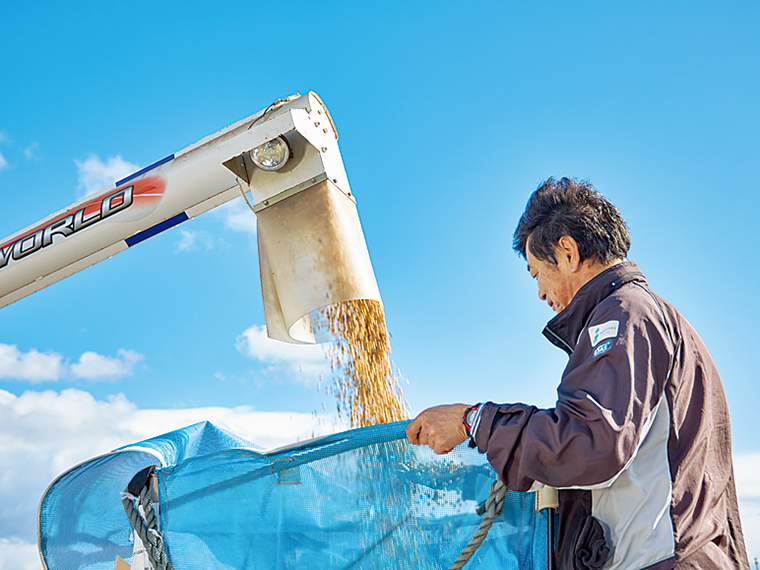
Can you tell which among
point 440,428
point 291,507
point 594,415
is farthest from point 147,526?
point 594,415

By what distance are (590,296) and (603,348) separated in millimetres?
256

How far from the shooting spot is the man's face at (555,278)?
1.73m

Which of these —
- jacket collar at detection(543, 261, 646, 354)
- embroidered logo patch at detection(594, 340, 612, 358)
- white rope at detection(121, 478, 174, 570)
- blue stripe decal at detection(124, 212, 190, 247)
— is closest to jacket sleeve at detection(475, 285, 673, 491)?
embroidered logo patch at detection(594, 340, 612, 358)

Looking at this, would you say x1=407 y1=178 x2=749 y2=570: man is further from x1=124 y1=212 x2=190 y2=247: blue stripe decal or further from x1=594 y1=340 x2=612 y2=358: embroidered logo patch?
x1=124 y1=212 x2=190 y2=247: blue stripe decal

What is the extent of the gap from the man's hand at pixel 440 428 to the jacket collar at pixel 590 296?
353 millimetres

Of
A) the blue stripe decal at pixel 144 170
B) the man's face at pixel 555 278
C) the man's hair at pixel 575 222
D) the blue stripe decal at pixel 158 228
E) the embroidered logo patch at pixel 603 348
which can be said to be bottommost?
the embroidered logo patch at pixel 603 348

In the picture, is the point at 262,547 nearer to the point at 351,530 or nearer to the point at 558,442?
the point at 351,530

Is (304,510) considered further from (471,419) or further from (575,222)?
(575,222)

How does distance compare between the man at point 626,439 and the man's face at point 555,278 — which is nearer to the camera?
the man at point 626,439

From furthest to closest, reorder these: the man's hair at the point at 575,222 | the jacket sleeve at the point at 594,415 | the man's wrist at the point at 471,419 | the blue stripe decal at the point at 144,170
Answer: the blue stripe decal at the point at 144,170 → the man's hair at the point at 575,222 → the man's wrist at the point at 471,419 → the jacket sleeve at the point at 594,415

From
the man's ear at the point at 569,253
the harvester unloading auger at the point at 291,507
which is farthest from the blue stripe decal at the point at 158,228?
the man's ear at the point at 569,253

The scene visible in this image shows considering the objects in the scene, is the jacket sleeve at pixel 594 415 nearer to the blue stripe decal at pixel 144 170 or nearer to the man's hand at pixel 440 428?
the man's hand at pixel 440 428

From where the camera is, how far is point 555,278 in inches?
69.4

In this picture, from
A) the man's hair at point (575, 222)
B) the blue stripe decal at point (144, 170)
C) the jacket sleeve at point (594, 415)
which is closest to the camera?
the jacket sleeve at point (594, 415)
